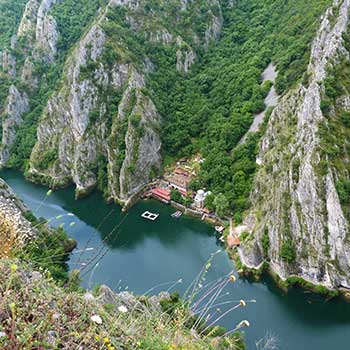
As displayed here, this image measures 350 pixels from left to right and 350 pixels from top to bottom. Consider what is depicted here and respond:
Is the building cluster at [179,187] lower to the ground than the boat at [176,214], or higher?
higher

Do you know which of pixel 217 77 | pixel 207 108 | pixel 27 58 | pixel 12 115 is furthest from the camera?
pixel 27 58

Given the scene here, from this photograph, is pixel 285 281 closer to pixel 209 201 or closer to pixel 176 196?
pixel 209 201

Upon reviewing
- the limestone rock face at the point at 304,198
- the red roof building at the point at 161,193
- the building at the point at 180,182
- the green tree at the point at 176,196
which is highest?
the limestone rock face at the point at 304,198

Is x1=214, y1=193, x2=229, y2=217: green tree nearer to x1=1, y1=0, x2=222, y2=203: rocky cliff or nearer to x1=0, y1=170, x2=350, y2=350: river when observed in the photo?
x1=0, y1=170, x2=350, y2=350: river

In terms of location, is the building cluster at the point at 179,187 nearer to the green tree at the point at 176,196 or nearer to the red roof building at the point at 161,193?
the red roof building at the point at 161,193

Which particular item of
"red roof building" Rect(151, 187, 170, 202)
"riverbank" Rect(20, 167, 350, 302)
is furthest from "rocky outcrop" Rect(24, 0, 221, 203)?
"riverbank" Rect(20, 167, 350, 302)

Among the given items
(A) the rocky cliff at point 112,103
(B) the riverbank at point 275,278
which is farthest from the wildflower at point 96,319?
(A) the rocky cliff at point 112,103

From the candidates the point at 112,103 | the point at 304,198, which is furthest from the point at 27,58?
the point at 304,198
